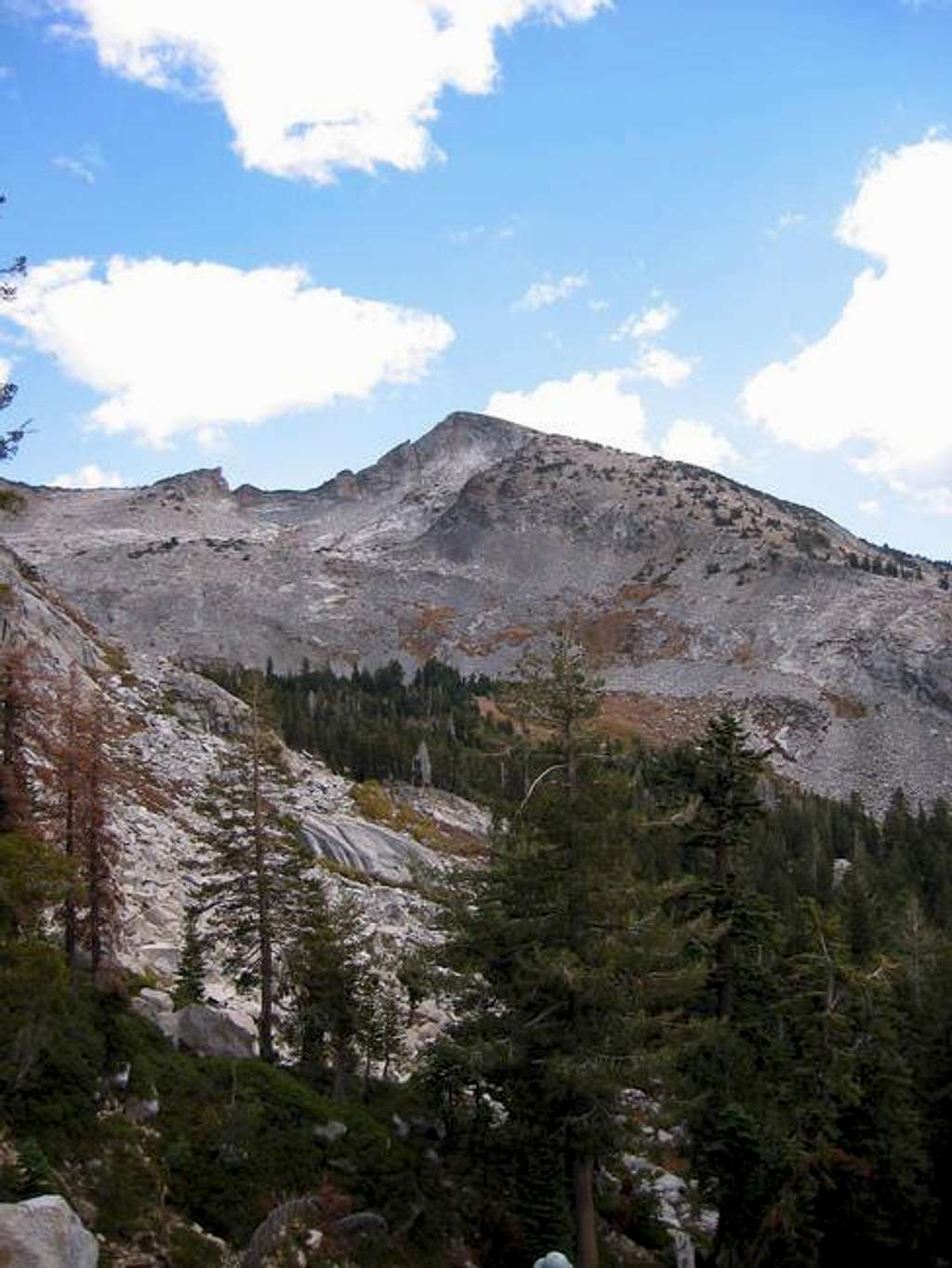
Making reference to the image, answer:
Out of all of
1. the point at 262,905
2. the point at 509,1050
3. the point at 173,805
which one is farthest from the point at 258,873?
the point at 173,805

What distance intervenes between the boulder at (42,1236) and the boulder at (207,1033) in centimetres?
1157

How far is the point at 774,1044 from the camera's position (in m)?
24.1

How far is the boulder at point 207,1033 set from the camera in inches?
931

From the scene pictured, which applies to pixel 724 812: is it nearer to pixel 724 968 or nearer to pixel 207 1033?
pixel 724 968

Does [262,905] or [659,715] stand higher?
[659,715]

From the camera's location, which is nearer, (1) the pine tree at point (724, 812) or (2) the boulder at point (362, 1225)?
(2) the boulder at point (362, 1225)

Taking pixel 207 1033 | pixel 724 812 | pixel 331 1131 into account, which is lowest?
pixel 331 1131

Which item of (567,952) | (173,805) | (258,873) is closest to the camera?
(567,952)

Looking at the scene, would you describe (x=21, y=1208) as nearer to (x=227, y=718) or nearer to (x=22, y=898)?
(x=22, y=898)

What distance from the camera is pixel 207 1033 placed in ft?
78.7

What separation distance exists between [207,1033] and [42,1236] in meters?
13.0

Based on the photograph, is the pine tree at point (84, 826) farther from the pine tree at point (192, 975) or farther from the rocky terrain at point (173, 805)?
the pine tree at point (192, 975)

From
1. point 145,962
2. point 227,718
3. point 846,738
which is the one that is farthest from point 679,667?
point 145,962

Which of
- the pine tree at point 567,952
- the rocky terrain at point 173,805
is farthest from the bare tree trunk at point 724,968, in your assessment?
the rocky terrain at point 173,805
